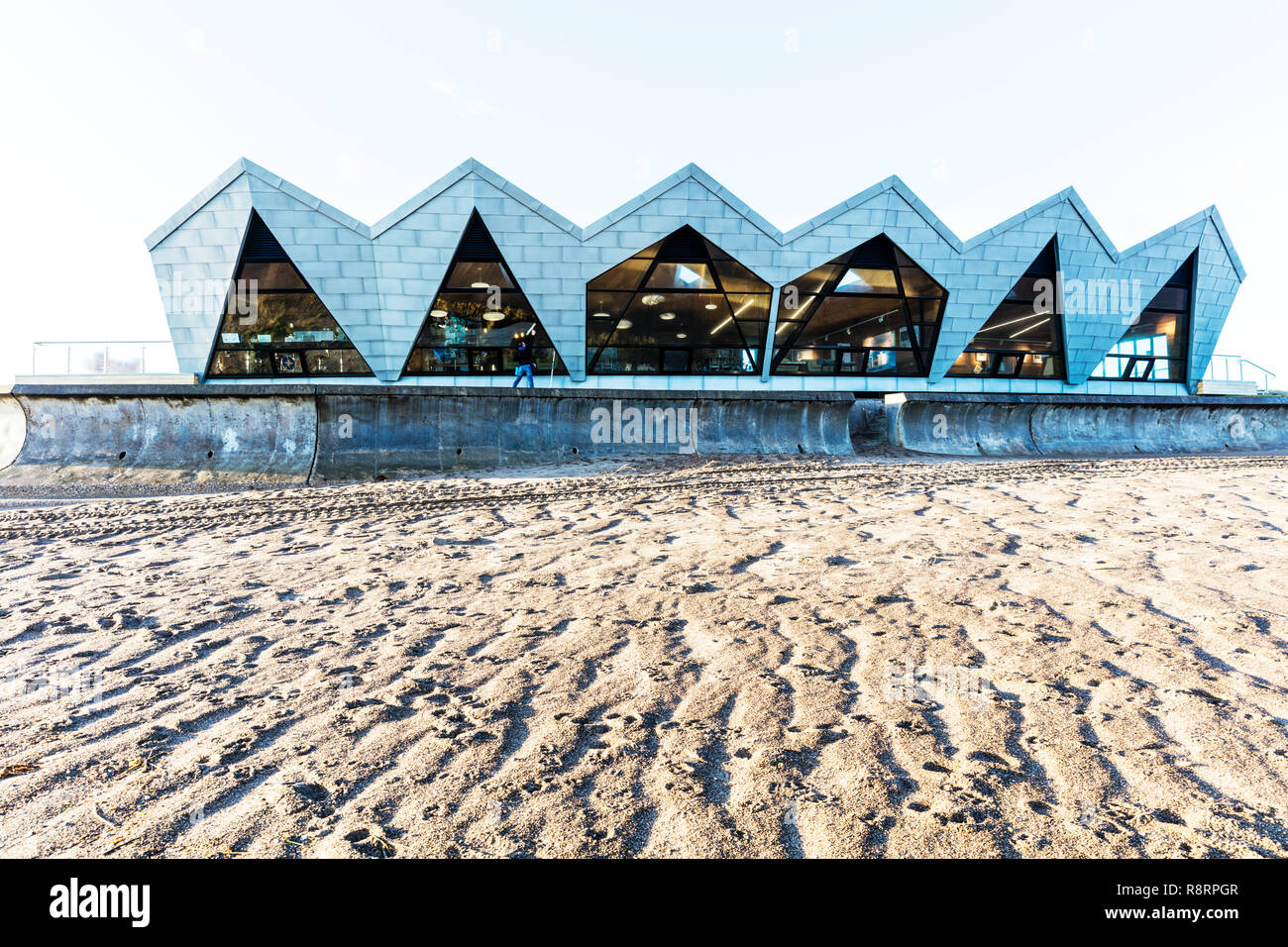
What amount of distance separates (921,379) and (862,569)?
18912mm

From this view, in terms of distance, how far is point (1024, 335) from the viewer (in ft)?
71.5

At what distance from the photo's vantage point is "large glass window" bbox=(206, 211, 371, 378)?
18703 mm

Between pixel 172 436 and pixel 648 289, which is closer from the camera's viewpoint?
pixel 172 436

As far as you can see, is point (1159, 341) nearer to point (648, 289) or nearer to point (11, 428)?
point (648, 289)

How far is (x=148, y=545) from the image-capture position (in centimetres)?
530

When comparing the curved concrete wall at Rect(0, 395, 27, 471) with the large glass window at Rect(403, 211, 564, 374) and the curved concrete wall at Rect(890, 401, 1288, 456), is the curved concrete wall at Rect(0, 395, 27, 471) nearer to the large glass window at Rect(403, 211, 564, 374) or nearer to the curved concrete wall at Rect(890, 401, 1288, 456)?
the large glass window at Rect(403, 211, 564, 374)

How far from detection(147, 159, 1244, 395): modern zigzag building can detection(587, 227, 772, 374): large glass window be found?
61mm

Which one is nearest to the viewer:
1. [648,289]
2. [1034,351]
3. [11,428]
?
[11,428]

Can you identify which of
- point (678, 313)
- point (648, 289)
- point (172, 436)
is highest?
point (648, 289)

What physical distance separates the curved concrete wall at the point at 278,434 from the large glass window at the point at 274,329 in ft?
33.8

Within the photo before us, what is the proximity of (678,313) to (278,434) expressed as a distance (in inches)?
517

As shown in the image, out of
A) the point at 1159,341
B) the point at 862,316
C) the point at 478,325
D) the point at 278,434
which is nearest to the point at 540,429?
the point at 278,434

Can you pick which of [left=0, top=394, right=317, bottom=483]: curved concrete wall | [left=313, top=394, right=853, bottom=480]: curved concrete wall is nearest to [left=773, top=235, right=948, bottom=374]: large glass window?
[left=313, top=394, right=853, bottom=480]: curved concrete wall

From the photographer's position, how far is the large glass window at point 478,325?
1889 cm
